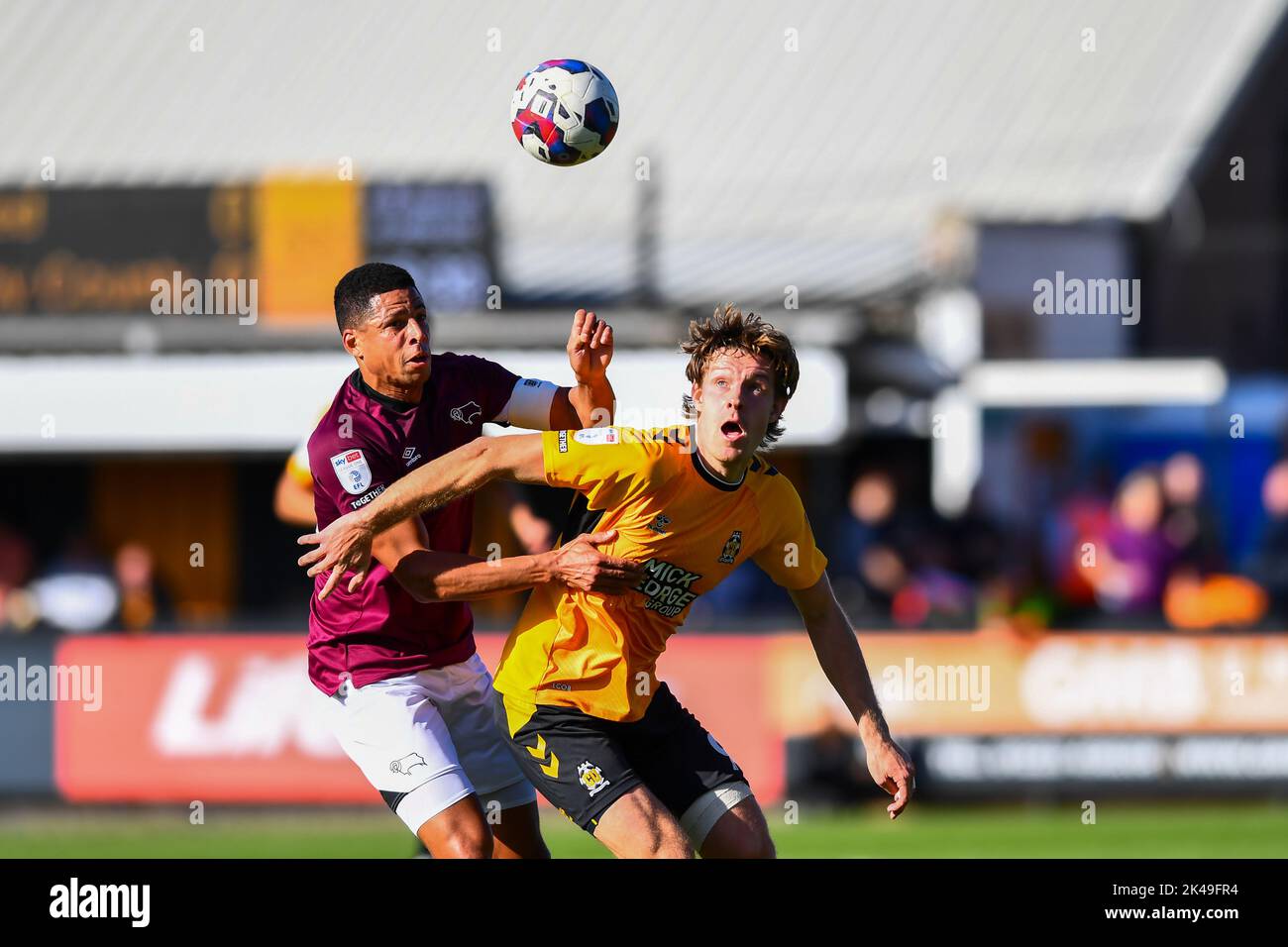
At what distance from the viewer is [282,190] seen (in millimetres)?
17250

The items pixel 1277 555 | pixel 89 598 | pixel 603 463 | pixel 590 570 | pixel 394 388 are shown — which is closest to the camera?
pixel 590 570

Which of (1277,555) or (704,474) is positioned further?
(1277,555)

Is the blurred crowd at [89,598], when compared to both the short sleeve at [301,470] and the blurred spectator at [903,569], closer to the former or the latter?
the blurred spectator at [903,569]

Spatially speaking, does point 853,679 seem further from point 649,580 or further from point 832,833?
point 832,833

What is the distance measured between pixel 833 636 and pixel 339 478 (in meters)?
1.83

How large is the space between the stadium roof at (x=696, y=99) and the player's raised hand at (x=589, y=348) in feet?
49.4

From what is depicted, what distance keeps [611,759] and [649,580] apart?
609 mm

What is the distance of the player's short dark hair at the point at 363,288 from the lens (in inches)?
263

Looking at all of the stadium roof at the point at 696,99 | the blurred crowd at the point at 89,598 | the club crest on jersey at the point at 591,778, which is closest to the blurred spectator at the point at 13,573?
the blurred crowd at the point at 89,598

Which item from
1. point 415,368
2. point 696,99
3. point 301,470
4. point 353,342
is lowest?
point 301,470

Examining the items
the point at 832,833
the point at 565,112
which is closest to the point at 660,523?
the point at 565,112

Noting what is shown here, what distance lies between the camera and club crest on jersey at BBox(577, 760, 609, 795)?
6309 millimetres

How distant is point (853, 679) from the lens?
674cm

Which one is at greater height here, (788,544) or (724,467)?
(724,467)
